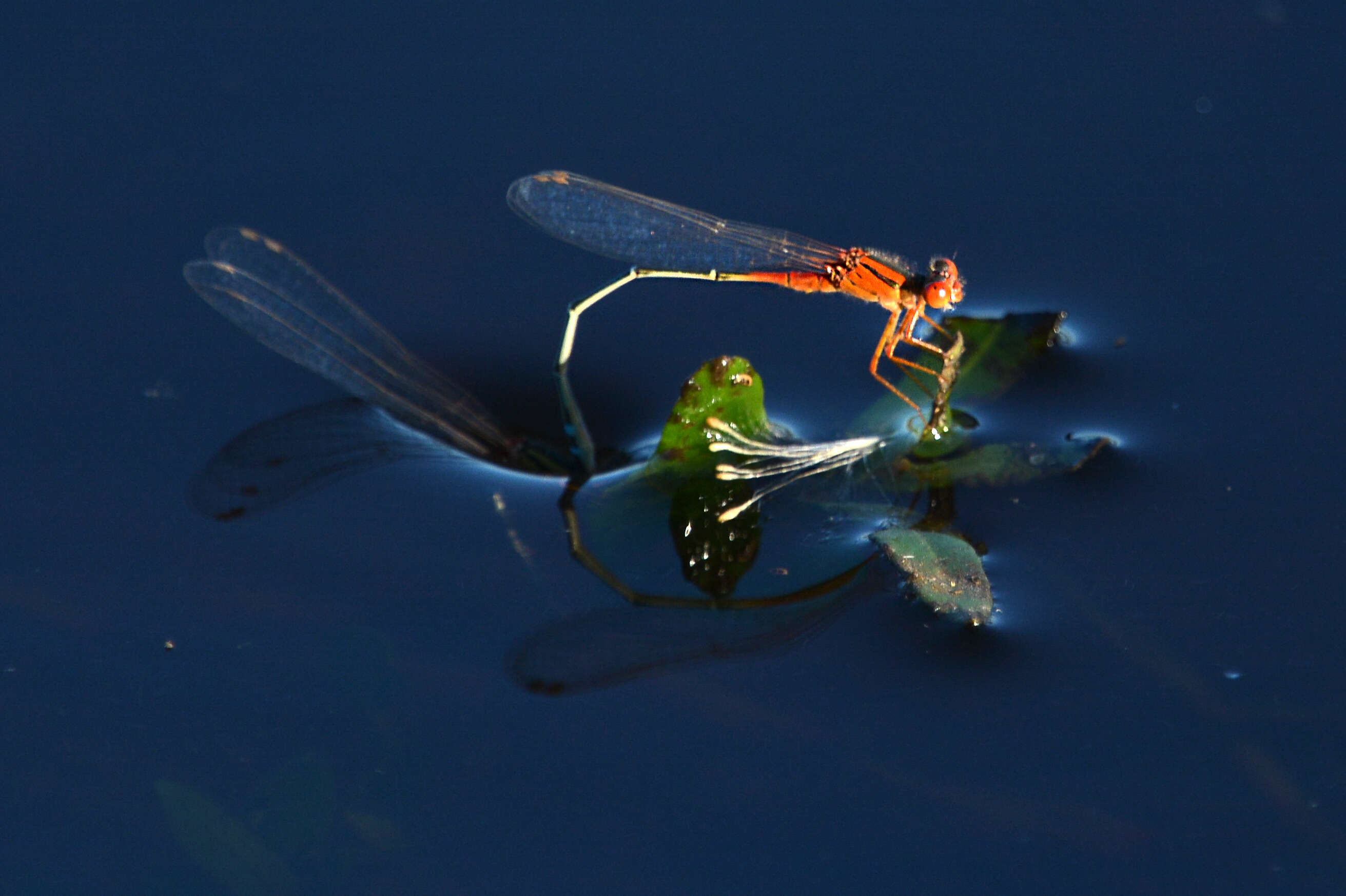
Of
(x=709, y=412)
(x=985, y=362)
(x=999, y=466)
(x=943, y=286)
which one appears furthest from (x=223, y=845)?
(x=943, y=286)

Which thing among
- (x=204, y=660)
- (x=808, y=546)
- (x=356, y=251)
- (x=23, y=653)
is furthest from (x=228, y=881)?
(x=356, y=251)

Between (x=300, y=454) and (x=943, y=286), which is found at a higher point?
(x=943, y=286)

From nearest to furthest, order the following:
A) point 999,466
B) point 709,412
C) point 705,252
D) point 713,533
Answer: point 709,412, point 713,533, point 999,466, point 705,252

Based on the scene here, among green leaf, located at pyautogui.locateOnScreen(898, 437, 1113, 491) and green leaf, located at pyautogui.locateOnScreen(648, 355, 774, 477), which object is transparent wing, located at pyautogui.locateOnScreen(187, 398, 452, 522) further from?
green leaf, located at pyautogui.locateOnScreen(898, 437, 1113, 491)

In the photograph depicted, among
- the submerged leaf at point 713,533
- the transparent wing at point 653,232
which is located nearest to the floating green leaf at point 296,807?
the submerged leaf at point 713,533

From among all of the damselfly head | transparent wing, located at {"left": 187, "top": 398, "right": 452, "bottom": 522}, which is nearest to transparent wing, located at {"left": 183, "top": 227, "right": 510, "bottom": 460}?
transparent wing, located at {"left": 187, "top": 398, "right": 452, "bottom": 522}

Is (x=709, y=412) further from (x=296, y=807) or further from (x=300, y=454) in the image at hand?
(x=296, y=807)

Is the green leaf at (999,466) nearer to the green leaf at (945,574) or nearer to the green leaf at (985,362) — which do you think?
the green leaf at (985,362)

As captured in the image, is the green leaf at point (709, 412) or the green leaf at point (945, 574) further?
the green leaf at point (709, 412)
